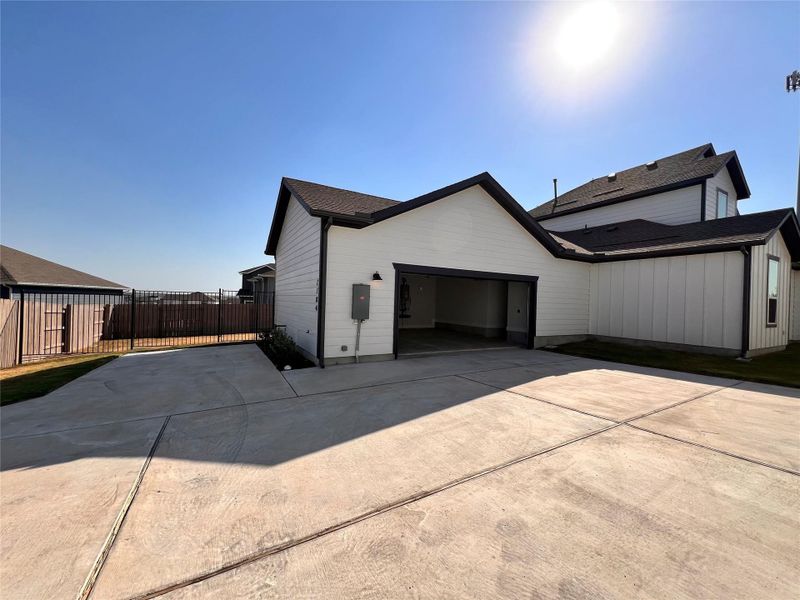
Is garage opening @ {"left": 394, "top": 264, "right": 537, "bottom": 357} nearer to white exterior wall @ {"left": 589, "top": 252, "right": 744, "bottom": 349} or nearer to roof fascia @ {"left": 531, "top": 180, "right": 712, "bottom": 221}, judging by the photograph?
white exterior wall @ {"left": 589, "top": 252, "right": 744, "bottom": 349}

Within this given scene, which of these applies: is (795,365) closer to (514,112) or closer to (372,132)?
(514,112)

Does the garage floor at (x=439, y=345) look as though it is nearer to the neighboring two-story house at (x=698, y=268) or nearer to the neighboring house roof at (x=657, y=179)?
the neighboring two-story house at (x=698, y=268)

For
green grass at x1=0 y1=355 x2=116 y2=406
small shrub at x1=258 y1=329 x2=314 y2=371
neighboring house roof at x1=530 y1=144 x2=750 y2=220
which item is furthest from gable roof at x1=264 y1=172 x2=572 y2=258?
neighboring house roof at x1=530 y1=144 x2=750 y2=220

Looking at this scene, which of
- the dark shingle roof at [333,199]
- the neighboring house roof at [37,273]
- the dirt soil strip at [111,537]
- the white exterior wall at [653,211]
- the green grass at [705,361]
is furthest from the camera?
the neighboring house roof at [37,273]

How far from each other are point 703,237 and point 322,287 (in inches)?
458

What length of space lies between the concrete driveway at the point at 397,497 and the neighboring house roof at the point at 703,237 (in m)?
5.84

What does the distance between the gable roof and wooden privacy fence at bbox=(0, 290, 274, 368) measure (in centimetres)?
578

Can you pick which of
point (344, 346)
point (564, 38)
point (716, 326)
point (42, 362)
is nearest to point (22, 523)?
point (344, 346)

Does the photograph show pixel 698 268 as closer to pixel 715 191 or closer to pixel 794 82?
pixel 715 191

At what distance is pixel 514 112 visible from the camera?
34.7 ft

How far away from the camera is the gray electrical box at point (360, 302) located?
7529mm

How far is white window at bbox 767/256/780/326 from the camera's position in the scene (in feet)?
30.8

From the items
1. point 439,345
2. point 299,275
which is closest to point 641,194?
point 439,345

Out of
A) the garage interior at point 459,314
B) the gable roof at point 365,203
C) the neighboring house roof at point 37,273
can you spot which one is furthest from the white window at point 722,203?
the neighboring house roof at point 37,273
